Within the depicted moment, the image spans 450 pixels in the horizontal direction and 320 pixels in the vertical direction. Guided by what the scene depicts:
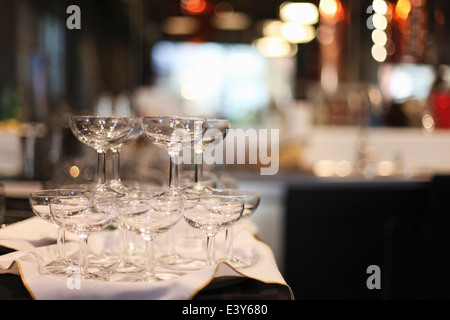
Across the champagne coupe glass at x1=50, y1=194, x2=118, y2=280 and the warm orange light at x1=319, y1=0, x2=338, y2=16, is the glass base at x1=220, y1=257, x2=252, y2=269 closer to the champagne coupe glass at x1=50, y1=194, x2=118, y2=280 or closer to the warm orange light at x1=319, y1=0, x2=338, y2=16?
the champagne coupe glass at x1=50, y1=194, x2=118, y2=280

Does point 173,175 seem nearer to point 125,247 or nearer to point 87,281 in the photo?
point 125,247

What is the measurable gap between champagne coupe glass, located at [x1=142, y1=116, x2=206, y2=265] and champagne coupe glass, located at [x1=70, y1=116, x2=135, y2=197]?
2.6 inches

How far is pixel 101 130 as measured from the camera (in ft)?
3.46

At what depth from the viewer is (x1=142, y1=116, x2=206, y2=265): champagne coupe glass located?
1003 millimetres

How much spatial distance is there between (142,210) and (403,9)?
136 inches

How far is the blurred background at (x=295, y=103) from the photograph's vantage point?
247cm

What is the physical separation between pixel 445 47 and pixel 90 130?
396 centimetres

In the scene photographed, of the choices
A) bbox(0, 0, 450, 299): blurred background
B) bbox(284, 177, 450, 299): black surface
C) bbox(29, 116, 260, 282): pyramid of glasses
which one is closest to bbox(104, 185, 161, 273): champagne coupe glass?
bbox(29, 116, 260, 282): pyramid of glasses

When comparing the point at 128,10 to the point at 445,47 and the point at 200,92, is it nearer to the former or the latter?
the point at 200,92

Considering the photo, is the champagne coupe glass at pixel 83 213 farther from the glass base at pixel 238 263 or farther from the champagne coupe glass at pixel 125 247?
the glass base at pixel 238 263

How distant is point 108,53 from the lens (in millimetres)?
5422

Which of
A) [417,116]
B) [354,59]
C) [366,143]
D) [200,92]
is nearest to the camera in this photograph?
[366,143]

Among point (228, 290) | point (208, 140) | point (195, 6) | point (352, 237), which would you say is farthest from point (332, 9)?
point (228, 290)
